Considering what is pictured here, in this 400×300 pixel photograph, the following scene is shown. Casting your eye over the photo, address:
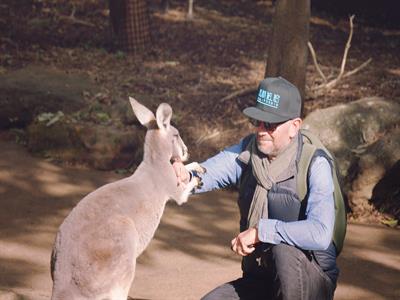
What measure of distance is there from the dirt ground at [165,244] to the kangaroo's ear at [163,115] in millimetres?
1563

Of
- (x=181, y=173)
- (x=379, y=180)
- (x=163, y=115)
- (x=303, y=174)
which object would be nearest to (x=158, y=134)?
(x=163, y=115)

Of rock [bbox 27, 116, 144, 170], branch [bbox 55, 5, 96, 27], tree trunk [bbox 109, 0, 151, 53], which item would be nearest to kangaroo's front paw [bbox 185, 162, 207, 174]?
rock [bbox 27, 116, 144, 170]

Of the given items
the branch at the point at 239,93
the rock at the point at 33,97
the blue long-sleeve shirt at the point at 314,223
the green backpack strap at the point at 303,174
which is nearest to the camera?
the blue long-sleeve shirt at the point at 314,223

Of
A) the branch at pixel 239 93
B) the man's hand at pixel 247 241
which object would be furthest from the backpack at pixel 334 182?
the branch at pixel 239 93

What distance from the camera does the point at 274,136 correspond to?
406 cm

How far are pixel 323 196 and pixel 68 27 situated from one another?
10.9m

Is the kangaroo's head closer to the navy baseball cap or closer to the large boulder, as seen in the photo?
the navy baseball cap

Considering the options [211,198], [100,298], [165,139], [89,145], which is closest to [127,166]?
[89,145]

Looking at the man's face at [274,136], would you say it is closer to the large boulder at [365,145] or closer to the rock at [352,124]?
the large boulder at [365,145]

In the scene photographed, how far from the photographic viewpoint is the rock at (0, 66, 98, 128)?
10.1 m

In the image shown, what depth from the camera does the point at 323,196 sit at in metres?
3.88

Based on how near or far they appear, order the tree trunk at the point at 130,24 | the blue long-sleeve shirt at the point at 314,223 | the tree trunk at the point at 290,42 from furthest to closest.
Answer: the tree trunk at the point at 130,24 → the tree trunk at the point at 290,42 → the blue long-sleeve shirt at the point at 314,223

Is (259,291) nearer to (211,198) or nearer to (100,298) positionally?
(100,298)

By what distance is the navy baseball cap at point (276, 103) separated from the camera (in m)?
4.02
